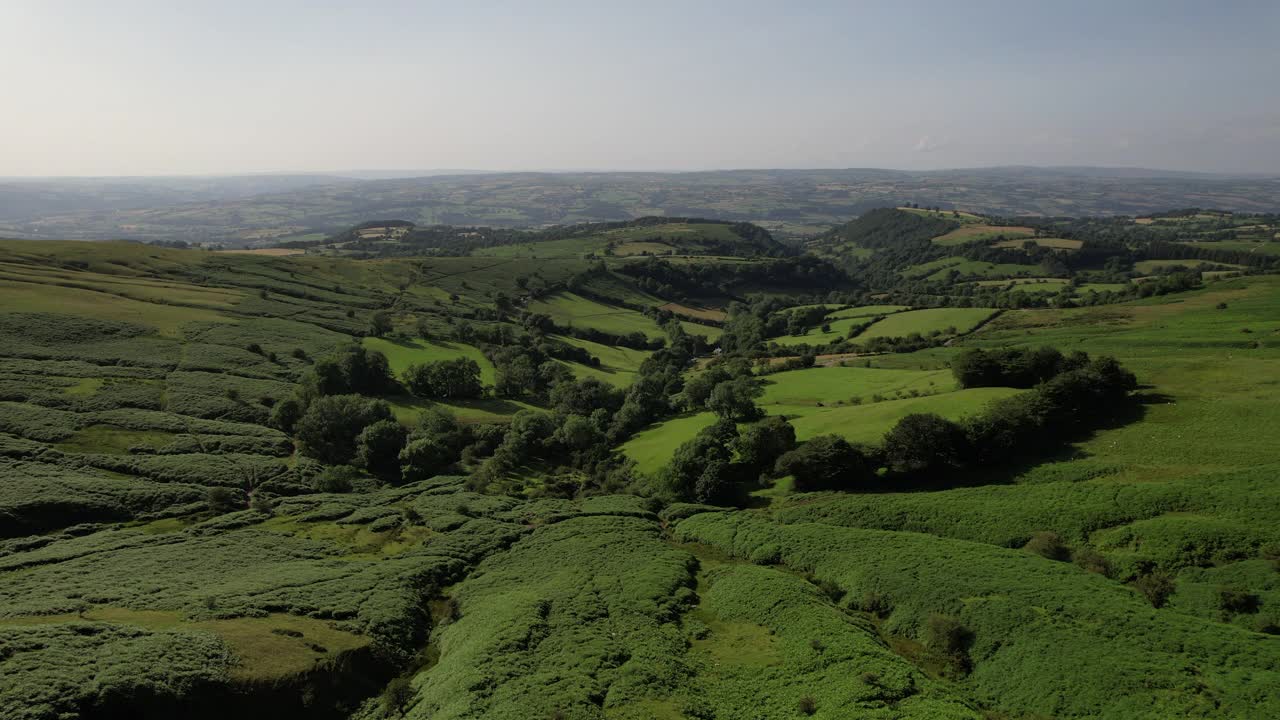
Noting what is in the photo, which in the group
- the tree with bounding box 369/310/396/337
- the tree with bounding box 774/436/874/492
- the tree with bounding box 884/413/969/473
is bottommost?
the tree with bounding box 774/436/874/492

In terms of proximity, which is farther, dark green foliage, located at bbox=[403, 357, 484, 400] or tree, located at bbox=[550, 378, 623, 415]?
dark green foliage, located at bbox=[403, 357, 484, 400]

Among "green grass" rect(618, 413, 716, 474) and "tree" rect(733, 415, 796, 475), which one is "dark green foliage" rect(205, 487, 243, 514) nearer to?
"green grass" rect(618, 413, 716, 474)

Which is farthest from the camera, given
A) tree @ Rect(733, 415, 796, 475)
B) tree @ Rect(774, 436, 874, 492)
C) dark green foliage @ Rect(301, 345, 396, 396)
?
dark green foliage @ Rect(301, 345, 396, 396)

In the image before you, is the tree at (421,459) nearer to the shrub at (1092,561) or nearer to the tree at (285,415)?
the tree at (285,415)

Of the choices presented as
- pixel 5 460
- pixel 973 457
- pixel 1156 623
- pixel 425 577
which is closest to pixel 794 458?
pixel 973 457

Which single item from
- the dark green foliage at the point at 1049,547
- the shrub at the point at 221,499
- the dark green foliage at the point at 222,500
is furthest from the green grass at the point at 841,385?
the shrub at the point at 221,499

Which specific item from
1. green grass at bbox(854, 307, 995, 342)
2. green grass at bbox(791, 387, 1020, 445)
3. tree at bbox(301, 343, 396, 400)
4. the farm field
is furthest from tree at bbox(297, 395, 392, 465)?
green grass at bbox(854, 307, 995, 342)

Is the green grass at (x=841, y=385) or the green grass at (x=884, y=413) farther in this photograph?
the green grass at (x=841, y=385)

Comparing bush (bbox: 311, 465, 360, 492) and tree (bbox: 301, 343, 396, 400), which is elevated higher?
tree (bbox: 301, 343, 396, 400)
